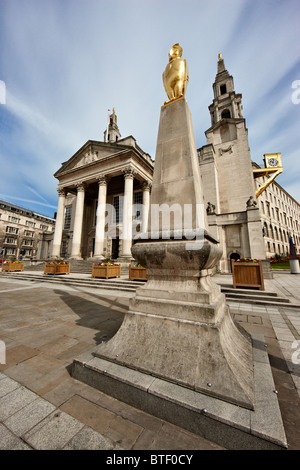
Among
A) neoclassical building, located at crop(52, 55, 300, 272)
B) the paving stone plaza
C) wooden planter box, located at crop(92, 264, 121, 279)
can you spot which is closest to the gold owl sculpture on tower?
the paving stone plaza

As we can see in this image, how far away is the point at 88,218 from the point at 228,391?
26.8 metres

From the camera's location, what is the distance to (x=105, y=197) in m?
19.8

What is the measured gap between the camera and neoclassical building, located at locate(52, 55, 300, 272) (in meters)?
14.8

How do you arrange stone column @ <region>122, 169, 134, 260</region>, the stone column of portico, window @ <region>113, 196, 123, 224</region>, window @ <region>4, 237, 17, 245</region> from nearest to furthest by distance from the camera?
stone column @ <region>122, 169, 134, 260</region> < the stone column of portico < window @ <region>113, 196, 123, 224</region> < window @ <region>4, 237, 17, 245</region>

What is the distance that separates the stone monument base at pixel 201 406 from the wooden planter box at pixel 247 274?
20.5 ft

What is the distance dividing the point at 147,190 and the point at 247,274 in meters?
15.6

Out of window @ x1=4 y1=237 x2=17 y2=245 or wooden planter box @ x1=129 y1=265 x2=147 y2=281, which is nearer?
wooden planter box @ x1=129 y1=265 x2=147 y2=281

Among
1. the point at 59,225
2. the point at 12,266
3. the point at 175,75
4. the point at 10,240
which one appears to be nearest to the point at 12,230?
the point at 10,240

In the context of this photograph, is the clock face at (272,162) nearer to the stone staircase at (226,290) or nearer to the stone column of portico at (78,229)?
the stone staircase at (226,290)

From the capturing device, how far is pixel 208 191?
Answer: 16891 mm

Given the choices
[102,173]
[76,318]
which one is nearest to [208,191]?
[102,173]

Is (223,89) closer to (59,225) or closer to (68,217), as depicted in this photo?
(59,225)

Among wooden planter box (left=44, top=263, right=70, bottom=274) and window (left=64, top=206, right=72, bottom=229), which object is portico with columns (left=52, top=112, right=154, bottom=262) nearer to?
window (left=64, top=206, right=72, bottom=229)
